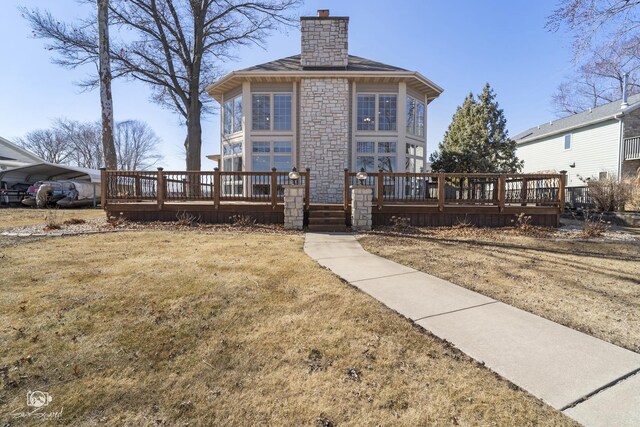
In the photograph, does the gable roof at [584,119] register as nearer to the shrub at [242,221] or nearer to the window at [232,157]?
the window at [232,157]

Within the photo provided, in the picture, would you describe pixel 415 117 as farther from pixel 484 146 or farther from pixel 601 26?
pixel 601 26

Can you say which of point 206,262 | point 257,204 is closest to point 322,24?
point 257,204

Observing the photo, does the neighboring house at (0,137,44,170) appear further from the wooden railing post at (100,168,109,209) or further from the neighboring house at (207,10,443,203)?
the neighboring house at (207,10,443,203)

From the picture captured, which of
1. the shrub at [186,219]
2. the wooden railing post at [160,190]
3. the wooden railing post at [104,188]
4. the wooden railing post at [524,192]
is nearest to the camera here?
the shrub at [186,219]

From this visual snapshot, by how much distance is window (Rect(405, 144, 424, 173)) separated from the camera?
12883 mm

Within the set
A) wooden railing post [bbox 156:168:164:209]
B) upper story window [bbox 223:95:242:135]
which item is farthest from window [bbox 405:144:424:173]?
wooden railing post [bbox 156:168:164:209]

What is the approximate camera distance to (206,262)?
4684mm

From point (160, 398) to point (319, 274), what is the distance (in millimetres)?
2588

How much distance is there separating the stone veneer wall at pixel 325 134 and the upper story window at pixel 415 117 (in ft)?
9.29

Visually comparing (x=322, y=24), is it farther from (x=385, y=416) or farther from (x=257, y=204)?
(x=385, y=416)

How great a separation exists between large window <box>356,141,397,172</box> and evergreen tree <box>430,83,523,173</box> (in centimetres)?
357

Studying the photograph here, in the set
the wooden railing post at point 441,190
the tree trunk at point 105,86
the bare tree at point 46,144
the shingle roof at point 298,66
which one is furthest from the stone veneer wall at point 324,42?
the bare tree at point 46,144

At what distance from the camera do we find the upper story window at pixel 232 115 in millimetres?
13156

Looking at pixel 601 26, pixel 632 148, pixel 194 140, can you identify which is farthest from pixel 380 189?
pixel 632 148
